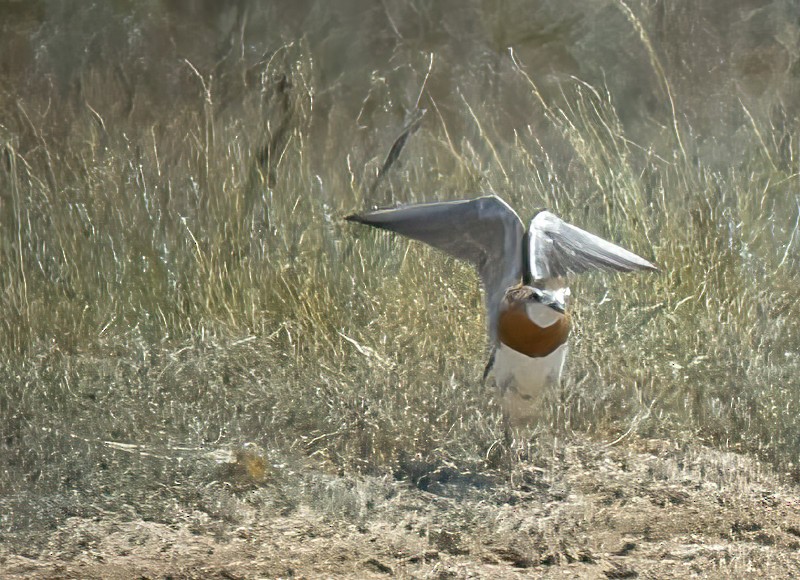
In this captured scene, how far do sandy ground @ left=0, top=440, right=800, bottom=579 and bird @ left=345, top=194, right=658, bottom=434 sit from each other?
30 cm

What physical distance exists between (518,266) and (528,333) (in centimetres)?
24

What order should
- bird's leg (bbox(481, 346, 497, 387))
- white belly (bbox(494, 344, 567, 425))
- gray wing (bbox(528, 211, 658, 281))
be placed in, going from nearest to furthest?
gray wing (bbox(528, 211, 658, 281)) → white belly (bbox(494, 344, 567, 425)) → bird's leg (bbox(481, 346, 497, 387))

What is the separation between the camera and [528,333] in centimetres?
348

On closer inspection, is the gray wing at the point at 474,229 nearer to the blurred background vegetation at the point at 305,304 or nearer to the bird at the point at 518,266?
the bird at the point at 518,266

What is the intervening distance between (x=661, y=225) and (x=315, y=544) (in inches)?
72.3

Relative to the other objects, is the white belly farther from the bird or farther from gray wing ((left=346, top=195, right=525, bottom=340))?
gray wing ((left=346, top=195, right=525, bottom=340))

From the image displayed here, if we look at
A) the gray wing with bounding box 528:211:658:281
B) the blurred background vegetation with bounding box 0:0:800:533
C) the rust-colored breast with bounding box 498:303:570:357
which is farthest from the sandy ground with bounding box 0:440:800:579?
the gray wing with bounding box 528:211:658:281

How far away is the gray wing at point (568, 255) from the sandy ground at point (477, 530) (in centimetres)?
67

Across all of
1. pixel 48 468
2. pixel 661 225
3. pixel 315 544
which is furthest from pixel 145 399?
pixel 661 225

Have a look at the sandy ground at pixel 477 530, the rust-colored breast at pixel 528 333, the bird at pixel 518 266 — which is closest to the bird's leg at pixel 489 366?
the bird at pixel 518 266

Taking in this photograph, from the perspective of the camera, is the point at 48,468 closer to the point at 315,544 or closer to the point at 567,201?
the point at 315,544

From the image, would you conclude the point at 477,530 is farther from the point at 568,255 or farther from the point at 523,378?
the point at 568,255

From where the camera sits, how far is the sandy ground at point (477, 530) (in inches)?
122

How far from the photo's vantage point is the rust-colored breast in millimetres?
3477
